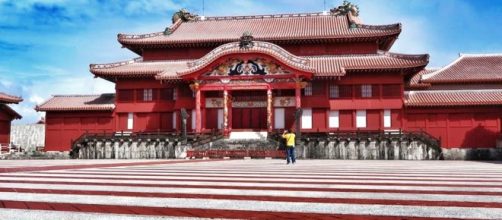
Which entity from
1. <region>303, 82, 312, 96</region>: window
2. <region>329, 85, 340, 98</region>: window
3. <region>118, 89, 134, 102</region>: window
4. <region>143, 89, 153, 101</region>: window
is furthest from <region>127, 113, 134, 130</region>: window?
<region>329, 85, 340, 98</region>: window

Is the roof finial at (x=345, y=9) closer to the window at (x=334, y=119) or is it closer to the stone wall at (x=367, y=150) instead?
the window at (x=334, y=119)

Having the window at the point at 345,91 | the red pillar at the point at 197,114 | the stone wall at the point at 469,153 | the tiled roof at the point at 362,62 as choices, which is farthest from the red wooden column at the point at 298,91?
the stone wall at the point at 469,153

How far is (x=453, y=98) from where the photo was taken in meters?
36.3

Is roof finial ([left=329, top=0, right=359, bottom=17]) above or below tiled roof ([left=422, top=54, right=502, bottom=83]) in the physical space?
above

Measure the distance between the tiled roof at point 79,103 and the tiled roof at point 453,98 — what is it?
24830 millimetres

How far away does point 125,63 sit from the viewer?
4169 cm

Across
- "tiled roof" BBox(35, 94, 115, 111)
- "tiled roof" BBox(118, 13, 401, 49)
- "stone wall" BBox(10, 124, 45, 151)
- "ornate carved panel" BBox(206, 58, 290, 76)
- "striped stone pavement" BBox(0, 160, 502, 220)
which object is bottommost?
"striped stone pavement" BBox(0, 160, 502, 220)

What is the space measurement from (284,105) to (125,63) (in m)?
14.8

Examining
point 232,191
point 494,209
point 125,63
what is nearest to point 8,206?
point 232,191

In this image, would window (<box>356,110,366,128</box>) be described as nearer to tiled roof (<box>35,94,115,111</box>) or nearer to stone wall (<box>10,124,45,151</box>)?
tiled roof (<box>35,94,115,111</box>)

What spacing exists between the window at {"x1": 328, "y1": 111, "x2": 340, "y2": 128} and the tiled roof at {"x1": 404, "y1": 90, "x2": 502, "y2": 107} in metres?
5.27

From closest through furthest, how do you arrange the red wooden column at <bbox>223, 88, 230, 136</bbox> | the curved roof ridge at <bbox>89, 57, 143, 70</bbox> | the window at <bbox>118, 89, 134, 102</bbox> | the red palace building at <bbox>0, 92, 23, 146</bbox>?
the red wooden column at <bbox>223, 88, 230, 136</bbox> < the curved roof ridge at <bbox>89, 57, 143, 70</bbox> < the window at <bbox>118, 89, 134, 102</bbox> < the red palace building at <bbox>0, 92, 23, 146</bbox>

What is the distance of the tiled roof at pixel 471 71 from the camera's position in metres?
38.0

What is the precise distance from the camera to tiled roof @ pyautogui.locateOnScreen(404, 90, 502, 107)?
3541 cm
